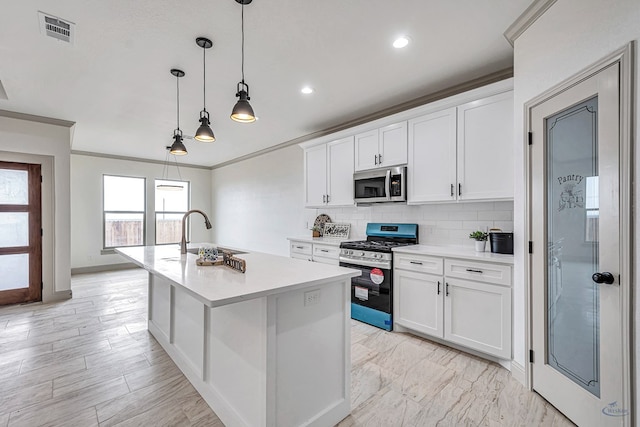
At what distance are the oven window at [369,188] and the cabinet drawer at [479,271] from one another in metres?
1.17

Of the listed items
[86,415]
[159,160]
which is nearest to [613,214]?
[86,415]

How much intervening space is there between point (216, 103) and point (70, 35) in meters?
1.53

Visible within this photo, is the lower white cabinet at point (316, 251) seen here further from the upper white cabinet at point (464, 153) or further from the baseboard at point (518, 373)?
the baseboard at point (518, 373)

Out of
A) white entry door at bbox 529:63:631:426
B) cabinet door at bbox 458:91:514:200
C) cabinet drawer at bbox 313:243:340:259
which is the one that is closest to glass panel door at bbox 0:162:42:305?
cabinet drawer at bbox 313:243:340:259

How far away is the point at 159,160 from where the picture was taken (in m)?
7.31

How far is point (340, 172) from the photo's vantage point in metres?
4.18

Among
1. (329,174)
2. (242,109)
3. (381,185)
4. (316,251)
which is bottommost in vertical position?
(316,251)

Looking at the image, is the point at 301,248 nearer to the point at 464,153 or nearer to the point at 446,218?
the point at 446,218

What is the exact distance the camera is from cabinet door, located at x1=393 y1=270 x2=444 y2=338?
9.41 feet

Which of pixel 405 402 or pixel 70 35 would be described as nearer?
pixel 405 402

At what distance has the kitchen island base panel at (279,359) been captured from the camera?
5.09 feet

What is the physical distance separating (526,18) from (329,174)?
2.73 meters

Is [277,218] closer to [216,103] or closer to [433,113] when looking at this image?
[216,103]

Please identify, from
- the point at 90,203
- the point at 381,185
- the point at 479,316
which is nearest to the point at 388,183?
the point at 381,185
